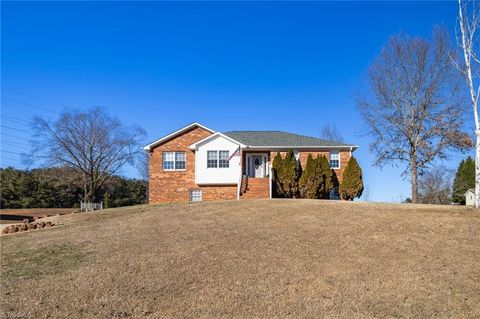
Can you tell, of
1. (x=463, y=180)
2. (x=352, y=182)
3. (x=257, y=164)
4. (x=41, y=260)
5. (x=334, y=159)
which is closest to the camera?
(x=41, y=260)

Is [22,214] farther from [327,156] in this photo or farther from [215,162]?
[327,156]

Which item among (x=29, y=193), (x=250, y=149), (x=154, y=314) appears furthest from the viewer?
(x=29, y=193)

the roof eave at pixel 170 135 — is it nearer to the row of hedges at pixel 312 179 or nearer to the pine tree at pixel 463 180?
the row of hedges at pixel 312 179

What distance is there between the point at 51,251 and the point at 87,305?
5.45 metres

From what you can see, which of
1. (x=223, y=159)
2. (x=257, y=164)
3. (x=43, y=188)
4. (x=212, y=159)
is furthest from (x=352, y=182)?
(x=43, y=188)

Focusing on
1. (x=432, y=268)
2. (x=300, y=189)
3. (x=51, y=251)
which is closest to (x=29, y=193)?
(x=300, y=189)

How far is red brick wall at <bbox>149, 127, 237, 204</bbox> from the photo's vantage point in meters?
29.7

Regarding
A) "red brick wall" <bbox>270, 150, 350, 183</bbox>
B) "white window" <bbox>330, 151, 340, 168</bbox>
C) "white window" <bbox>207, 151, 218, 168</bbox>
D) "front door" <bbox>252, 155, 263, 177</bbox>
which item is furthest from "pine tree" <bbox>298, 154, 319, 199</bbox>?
"white window" <bbox>207, 151, 218, 168</bbox>

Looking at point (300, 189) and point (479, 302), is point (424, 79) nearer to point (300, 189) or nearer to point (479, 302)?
point (300, 189)

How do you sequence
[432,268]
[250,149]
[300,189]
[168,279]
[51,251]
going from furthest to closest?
[250,149] → [300,189] → [51,251] → [432,268] → [168,279]

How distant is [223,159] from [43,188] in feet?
95.7

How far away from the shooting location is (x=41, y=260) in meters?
10.6

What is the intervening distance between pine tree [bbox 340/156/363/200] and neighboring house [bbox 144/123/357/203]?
182 centimetres

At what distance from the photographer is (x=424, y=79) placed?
26.2 m
